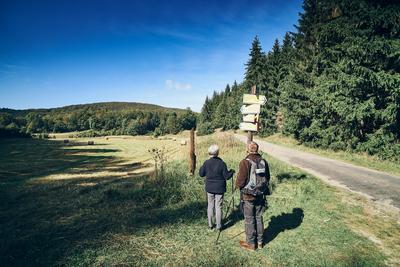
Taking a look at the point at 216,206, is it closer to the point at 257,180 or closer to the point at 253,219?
the point at 253,219

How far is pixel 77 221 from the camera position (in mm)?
7613

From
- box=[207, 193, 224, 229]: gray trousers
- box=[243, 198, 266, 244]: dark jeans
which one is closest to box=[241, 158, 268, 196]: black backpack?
box=[243, 198, 266, 244]: dark jeans

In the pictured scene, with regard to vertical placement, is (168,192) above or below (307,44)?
below

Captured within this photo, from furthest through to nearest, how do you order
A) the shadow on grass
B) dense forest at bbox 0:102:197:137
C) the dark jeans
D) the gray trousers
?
dense forest at bbox 0:102:197:137 → the shadow on grass → the gray trousers → the dark jeans

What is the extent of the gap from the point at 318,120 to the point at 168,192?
Result: 1719 centimetres

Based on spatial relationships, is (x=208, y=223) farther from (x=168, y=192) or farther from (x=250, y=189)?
(x=168, y=192)

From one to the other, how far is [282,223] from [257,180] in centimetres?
236

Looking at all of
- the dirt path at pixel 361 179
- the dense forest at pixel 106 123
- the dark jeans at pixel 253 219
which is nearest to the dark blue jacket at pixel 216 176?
the dark jeans at pixel 253 219

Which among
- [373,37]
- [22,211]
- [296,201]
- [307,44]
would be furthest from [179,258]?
[307,44]

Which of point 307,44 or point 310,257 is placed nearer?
point 310,257

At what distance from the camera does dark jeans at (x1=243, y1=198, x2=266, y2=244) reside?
5.46 metres

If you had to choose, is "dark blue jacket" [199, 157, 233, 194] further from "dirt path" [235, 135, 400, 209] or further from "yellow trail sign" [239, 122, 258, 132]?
"dirt path" [235, 135, 400, 209]

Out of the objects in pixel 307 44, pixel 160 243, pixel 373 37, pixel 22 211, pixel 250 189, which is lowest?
pixel 22 211

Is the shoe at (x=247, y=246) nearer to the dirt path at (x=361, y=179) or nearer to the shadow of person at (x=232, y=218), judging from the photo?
the shadow of person at (x=232, y=218)
